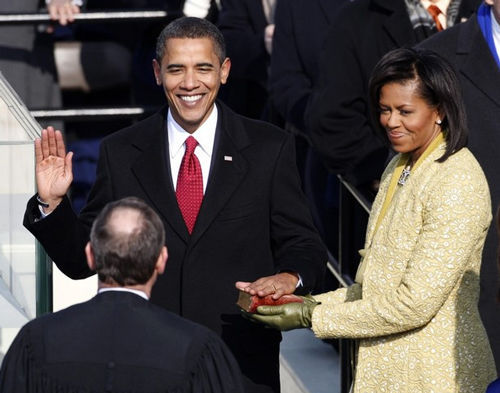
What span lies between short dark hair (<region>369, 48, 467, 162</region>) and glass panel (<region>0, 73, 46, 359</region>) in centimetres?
133

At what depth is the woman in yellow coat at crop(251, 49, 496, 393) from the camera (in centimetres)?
416

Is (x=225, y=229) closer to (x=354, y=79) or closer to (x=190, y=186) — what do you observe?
(x=190, y=186)

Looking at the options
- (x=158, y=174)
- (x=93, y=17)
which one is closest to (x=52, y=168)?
(x=158, y=174)

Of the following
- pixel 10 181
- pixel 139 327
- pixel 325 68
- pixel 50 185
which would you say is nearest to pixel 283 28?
pixel 325 68

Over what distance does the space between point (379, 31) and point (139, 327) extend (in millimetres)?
2571

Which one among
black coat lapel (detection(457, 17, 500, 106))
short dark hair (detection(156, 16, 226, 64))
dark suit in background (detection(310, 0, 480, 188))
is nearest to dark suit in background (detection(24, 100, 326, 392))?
short dark hair (detection(156, 16, 226, 64))

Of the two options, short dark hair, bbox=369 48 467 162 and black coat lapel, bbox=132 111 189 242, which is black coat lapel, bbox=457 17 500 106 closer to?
short dark hair, bbox=369 48 467 162

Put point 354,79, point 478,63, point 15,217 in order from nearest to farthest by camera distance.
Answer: point 15,217 → point 478,63 → point 354,79

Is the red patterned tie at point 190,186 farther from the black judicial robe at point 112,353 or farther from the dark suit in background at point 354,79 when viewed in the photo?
the dark suit in background at point 354,79

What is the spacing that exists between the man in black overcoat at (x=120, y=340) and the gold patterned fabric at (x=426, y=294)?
29.5 inches

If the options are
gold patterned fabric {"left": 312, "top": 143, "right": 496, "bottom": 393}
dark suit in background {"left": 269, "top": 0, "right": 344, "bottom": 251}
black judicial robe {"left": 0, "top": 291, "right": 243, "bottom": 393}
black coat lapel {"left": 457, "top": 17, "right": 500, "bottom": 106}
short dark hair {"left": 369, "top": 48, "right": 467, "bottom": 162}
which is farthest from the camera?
dark suit in background {"left": 269, "top": 0, "right": 344, "bottom": 251}

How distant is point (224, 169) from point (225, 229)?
0.20 meters

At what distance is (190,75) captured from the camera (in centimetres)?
464

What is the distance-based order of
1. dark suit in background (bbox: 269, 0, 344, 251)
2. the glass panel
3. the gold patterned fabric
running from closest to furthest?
the gold patterned fabric → the glass panel → dark suit in background (bbox: 269, 0, 344, 251)
